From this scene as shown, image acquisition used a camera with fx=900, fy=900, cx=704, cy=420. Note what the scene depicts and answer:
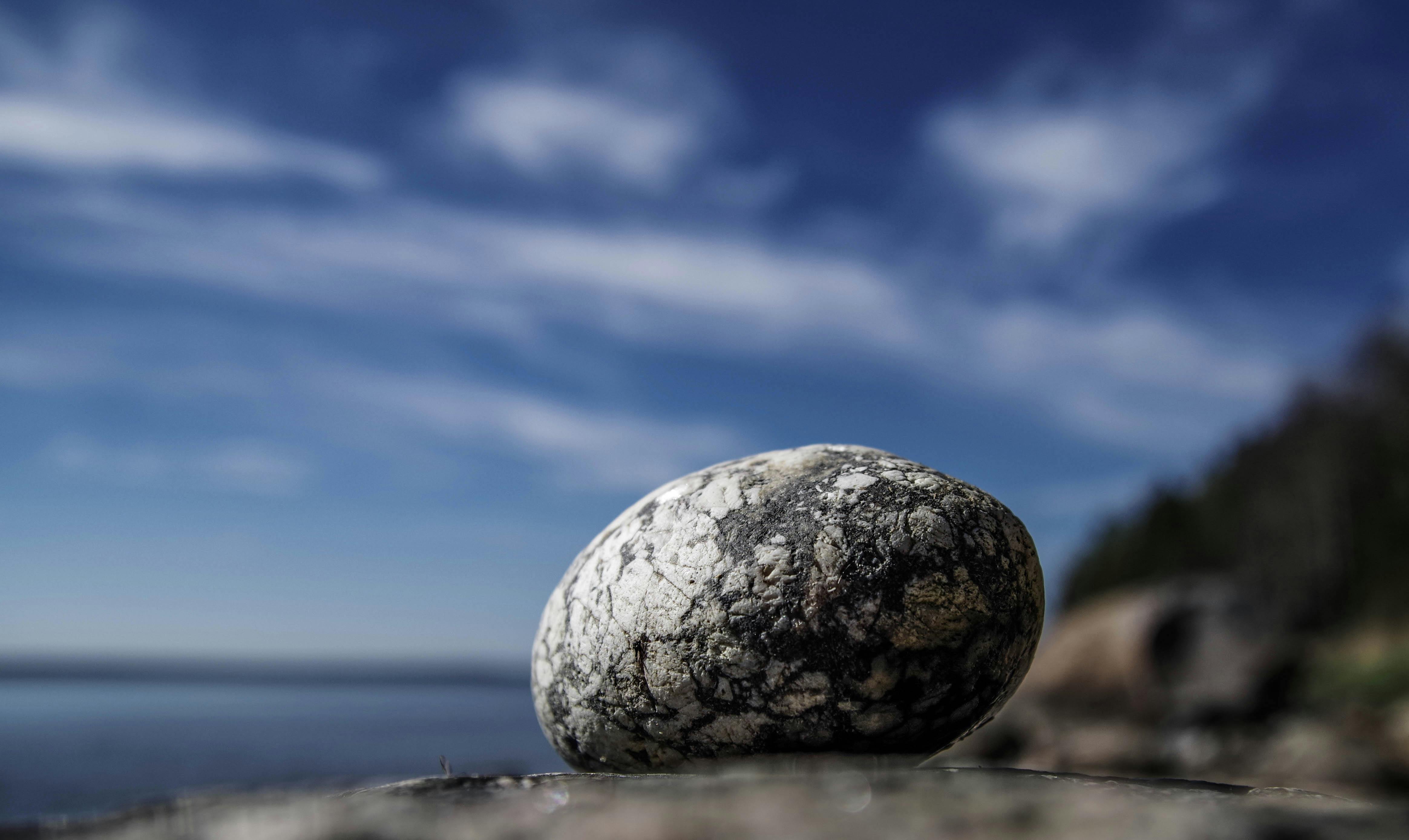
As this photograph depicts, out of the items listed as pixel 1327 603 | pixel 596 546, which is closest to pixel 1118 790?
pixel 596 546

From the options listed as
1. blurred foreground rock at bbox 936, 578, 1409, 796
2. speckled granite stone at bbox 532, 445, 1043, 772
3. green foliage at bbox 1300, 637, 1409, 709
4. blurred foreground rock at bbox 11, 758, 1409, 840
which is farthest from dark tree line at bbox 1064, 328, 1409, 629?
blurred foreground rock at bbox 11, 758, 1409, 840

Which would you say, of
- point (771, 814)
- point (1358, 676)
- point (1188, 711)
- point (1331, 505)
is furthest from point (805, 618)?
point (1331, 505)

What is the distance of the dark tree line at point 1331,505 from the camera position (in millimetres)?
32594

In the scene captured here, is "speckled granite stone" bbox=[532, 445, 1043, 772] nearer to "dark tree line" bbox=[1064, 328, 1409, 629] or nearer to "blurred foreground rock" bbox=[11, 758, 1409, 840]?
"blurred foreground rock" bbox=[11, 758, 1409, 840]

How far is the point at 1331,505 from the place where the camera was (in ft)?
122

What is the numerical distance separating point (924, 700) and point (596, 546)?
176 cm

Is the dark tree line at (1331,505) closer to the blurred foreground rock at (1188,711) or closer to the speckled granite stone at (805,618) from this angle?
the blurred foreground rock at (1188,711)

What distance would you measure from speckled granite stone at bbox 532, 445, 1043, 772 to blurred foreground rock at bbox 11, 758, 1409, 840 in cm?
91

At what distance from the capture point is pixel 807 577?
3.76 metres

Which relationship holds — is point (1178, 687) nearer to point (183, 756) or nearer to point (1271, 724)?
point (1271, 724)

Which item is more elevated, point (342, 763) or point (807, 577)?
point (807, 577)

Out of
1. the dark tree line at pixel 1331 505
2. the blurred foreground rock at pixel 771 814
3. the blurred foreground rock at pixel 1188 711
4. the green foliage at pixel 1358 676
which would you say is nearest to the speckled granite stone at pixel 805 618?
the blurred foreground rock at pixel 771 814

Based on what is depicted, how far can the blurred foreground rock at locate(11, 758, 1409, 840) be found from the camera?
6.57 feet

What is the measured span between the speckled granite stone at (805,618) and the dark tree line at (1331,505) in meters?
34.4
